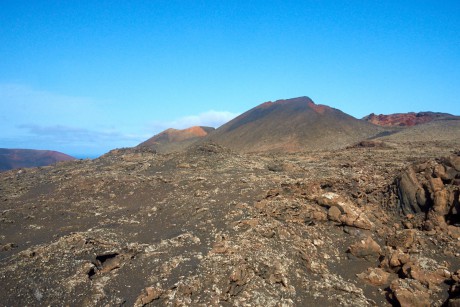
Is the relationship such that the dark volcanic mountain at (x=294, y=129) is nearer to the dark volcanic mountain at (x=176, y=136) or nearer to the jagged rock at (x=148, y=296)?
the dark volcanic mountain at (x=176, y=136)

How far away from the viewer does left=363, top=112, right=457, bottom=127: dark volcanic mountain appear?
52125mm

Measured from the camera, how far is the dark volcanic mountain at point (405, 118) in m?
52.1

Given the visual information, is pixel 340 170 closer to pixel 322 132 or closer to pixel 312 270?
pixel 312 270

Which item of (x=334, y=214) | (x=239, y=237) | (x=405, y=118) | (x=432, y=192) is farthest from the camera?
(x=405, y=118)

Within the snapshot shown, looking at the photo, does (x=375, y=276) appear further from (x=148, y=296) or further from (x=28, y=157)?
(x=28, y=157)

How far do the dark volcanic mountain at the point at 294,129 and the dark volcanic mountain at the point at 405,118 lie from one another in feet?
39.0

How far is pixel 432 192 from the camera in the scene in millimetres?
9727

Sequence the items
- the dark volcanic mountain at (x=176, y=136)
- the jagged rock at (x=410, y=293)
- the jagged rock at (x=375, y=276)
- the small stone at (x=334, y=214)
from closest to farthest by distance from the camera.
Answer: the jagged rock at (x=410, y=293)
the jagged rock at (x=375, y=276)
the small stone at (x=334, y=214)
the dark volcanic mountain at (x=176, y=136)

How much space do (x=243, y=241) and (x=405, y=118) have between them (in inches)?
2113

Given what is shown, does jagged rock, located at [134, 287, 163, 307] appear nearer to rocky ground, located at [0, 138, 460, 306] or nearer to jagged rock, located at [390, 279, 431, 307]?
rocky ground, located at [0, 138, 460, 306]

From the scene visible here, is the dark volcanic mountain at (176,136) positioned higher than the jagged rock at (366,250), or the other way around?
the dark volcanic mountain at (176,136)

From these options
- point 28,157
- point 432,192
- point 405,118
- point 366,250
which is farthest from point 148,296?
point 28,157

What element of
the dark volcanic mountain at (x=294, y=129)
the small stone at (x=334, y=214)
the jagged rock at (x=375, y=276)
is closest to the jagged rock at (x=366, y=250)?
the jagged rock at (x=375, y=276)

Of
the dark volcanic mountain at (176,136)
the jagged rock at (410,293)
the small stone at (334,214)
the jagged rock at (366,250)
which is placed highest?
the dark volcanic mountain at (176,136)
